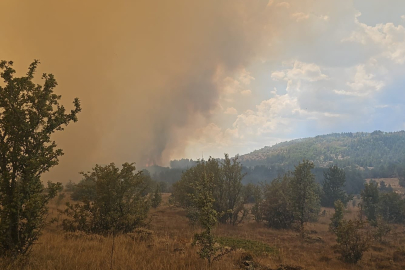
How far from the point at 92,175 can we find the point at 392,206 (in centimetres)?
5658

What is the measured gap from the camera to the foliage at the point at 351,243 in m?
15.7

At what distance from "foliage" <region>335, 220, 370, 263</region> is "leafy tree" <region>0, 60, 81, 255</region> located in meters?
19.6

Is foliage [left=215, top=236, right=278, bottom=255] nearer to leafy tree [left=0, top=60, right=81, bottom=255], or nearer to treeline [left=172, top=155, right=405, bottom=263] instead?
treeline [left=172, top=155, right=405, bottom=263]

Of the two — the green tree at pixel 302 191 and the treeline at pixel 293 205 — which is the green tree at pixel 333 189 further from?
the green tree at pixel 302 191

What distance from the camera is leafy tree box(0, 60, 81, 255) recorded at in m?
6.20

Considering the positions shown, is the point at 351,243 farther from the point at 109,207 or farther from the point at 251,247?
the point at 109,207

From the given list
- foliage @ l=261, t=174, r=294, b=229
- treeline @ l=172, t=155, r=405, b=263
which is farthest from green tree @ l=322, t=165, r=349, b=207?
foliage @ l=261, t=174, r=294, b=229

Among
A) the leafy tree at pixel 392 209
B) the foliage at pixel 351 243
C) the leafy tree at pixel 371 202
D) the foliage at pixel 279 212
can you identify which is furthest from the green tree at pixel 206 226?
the leafy tree at pixel 392 209

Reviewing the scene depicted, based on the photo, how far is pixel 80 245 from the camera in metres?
9.14

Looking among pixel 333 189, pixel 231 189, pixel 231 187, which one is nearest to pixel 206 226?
pixel 231 187

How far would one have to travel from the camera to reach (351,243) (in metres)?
16.1

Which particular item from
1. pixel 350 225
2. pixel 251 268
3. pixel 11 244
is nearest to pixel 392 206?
pixel 350 225

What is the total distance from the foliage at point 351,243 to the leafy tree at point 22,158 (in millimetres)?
19557

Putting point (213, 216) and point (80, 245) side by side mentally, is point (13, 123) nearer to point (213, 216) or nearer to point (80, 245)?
point (80, 245)
